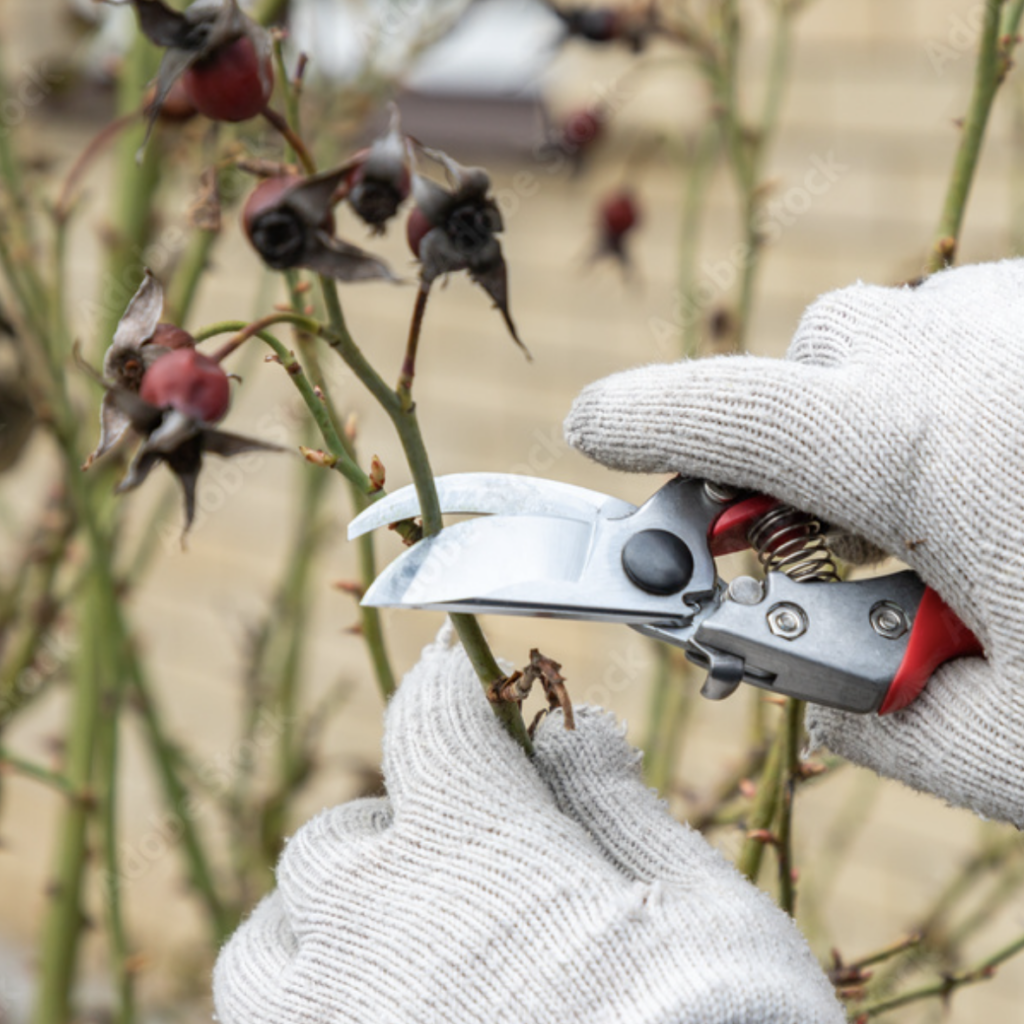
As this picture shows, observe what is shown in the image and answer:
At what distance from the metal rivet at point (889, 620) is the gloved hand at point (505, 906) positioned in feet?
0.60

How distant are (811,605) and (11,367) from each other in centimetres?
122

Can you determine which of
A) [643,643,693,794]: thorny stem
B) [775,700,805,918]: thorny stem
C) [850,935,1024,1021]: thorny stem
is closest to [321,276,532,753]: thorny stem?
[775,700,805,918]: thorny stem

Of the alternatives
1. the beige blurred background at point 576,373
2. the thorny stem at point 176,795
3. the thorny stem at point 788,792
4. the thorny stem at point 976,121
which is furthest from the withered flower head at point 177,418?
the beige blurred background at point 576,373

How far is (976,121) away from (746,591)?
0.53m

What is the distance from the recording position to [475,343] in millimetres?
3076

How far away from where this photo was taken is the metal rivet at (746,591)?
807 mm

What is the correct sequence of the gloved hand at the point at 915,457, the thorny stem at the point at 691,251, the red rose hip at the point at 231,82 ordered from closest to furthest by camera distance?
the red rose hip at the point at 231,82
the gloved hand at the point at 915,457
the thorny stem at the point at 691,251

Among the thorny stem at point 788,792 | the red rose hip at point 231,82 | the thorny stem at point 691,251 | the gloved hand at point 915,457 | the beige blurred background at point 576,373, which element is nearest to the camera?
the red rose hip at point 231,82

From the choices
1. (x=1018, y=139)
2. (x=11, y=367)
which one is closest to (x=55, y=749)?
(x=11, y=367)

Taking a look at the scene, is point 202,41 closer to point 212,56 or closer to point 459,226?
point 212,56

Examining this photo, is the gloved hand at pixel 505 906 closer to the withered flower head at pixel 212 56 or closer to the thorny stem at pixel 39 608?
the withered flower head at pixel 212 56

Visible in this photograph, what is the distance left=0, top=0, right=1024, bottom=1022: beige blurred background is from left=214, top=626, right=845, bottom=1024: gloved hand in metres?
0.84

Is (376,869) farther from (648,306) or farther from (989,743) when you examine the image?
(648,306)

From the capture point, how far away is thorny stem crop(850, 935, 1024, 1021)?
1051 mm
